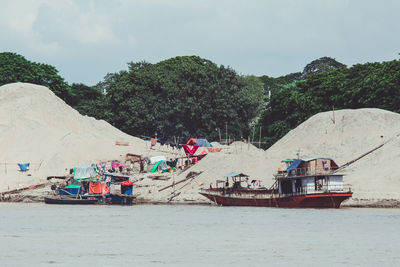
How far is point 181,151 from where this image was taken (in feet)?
323

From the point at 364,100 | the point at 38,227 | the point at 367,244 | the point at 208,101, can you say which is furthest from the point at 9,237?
the point at 208,101

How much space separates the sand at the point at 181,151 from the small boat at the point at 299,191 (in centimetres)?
360

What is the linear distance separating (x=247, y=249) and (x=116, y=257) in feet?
21.0

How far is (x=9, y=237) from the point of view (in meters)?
37.2

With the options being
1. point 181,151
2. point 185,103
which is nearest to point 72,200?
point 181,151

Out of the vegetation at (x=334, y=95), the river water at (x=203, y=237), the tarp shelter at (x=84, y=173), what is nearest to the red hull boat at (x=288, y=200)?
the river water at (x=203, y=237)

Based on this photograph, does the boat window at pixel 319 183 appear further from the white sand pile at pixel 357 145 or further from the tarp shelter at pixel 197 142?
the tarp shelter at pixel 197 142

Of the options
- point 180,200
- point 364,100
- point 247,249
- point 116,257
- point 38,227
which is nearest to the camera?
point 116,257

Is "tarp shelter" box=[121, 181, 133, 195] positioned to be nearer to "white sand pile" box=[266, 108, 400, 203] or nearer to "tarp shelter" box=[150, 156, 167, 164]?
"white sand pile" box=[266, 108, 400, 203]

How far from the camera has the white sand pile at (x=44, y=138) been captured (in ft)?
284

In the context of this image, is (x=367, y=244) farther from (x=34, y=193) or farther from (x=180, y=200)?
(x=34, y=193)

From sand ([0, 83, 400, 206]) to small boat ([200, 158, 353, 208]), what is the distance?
3.60 metres

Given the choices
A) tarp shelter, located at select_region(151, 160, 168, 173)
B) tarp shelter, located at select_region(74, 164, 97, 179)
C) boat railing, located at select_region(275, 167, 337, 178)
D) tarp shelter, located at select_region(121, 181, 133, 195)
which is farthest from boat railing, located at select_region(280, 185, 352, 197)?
tarp shelter, located at select_region(151, 160, 168, 173)

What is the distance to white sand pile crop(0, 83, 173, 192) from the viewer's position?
284ft
